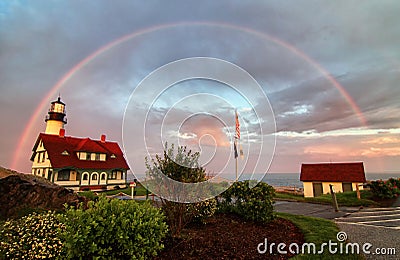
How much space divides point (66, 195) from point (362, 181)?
27.4 meters

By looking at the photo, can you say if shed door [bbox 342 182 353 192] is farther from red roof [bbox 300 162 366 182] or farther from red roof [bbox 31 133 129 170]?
red roof [bbox 31 133 129 170]

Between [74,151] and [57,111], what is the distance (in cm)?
1294

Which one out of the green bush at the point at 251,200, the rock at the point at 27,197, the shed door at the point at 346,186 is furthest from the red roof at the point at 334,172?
the rock at the point at 27,197

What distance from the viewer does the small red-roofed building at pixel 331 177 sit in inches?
1009

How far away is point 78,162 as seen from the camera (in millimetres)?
33469

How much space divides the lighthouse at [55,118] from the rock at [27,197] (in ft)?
123

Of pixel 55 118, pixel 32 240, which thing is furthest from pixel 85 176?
pixel 32 240

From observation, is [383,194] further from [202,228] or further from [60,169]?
[60,169]

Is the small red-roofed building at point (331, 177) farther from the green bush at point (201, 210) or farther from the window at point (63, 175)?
the window at point (63, 175)

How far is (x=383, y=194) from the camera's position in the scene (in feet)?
56.3

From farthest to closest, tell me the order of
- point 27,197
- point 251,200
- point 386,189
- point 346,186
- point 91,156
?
point 91,156, point 346,186, point 386,189, point 251,200, point 27,197

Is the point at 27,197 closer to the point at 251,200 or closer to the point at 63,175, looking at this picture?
the point at 251,200

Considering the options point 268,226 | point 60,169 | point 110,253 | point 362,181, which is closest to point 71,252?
point 110,253

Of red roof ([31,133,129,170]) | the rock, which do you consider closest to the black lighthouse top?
red roof ([31,133,129,170])
